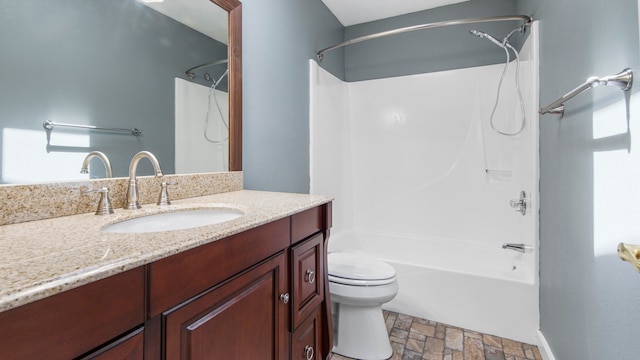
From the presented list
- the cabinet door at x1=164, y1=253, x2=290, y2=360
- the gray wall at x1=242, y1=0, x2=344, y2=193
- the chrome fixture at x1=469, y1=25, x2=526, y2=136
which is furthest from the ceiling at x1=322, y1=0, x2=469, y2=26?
the cabinet door at x1=164, y1=253, x2=290, y2=360

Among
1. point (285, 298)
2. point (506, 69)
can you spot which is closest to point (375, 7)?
point (506, 69)

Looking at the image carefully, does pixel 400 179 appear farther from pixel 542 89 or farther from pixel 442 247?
pixel 542 89

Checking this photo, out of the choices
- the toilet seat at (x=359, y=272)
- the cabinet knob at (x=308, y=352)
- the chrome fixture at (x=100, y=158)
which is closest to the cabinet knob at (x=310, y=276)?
the cabinet knob at (x=308, y=352)

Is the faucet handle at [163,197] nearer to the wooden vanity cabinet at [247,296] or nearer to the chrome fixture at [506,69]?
the wooden vanity cabinet at [247,296]

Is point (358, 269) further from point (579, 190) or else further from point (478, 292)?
point (579, 190)

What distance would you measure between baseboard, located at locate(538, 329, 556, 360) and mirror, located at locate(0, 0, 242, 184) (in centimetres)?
187

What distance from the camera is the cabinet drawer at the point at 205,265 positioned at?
1.88ft

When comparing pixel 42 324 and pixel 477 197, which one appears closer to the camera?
pixel 42 324

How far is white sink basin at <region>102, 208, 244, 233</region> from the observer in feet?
3.02

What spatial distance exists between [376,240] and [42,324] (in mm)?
2611

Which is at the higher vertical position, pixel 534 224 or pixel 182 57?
pixel 182 57

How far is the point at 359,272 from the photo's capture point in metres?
1.68

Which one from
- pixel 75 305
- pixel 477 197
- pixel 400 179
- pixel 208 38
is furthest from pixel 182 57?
pixel 477 197

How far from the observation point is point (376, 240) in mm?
2832
